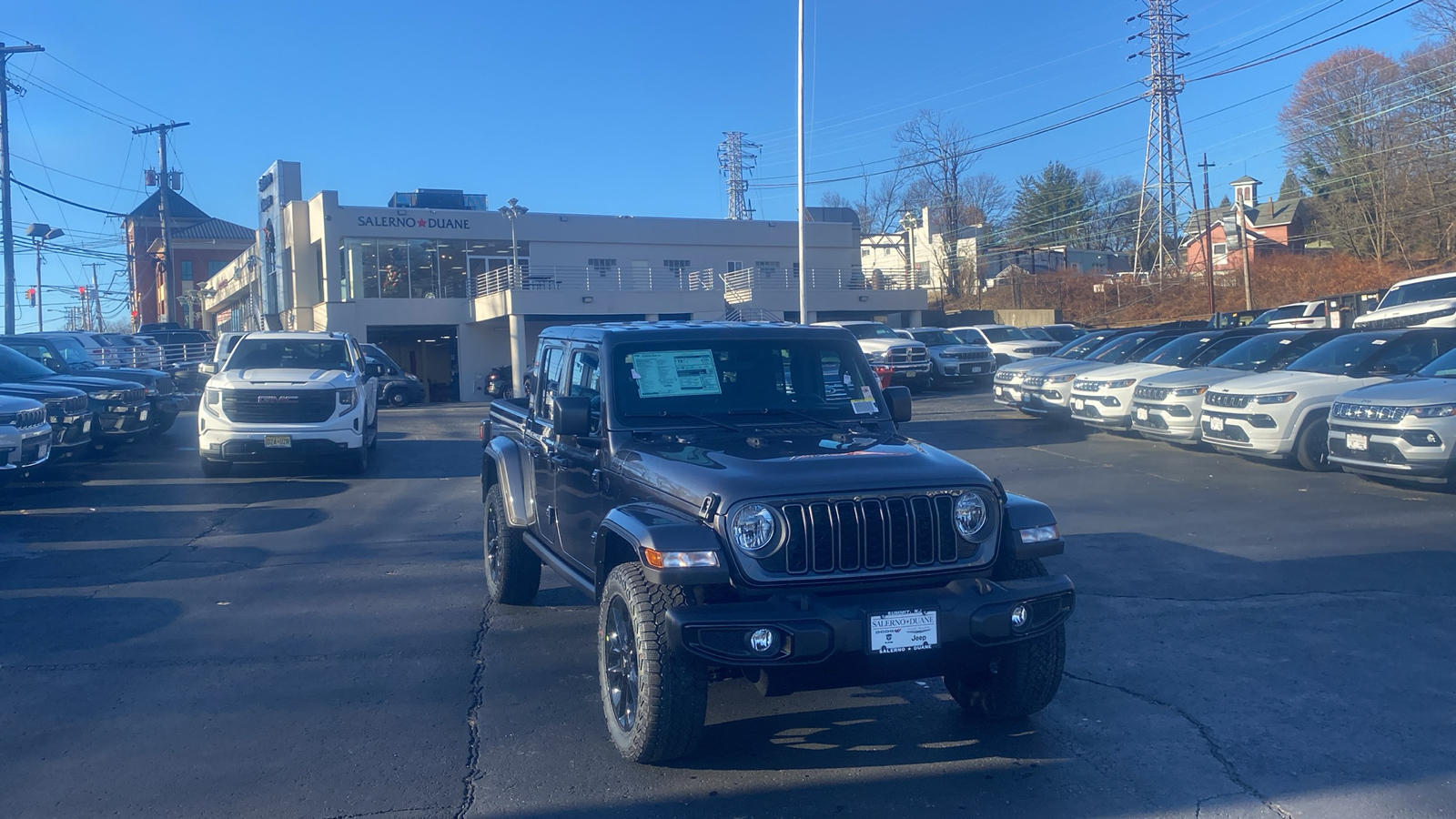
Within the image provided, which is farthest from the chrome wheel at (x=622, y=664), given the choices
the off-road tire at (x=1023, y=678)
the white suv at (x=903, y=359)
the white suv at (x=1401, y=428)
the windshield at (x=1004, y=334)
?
the windshield at (x=1004, y=334)

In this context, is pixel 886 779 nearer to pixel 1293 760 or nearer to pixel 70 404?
pixel 1293 760

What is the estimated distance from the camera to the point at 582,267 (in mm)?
42500

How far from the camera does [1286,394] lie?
12281 millimetres

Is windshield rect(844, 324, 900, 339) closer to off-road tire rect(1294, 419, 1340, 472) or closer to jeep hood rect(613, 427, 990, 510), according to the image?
off-road tire rect(1294, 419, 1340, 472)

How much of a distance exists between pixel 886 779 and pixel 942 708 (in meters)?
0.94

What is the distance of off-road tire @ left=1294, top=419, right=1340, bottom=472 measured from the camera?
12141mm

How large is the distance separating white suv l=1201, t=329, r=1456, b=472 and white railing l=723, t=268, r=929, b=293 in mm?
28250

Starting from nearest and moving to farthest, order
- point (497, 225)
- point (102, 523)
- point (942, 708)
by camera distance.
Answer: point (942, 708) → point (102, 523) → point (497, 225)

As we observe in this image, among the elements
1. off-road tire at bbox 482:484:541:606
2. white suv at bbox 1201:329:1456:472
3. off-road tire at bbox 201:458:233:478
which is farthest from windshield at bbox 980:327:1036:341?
off-road tire at bbox 482:484:541:606

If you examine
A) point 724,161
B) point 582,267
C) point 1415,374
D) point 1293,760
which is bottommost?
point 1293,760

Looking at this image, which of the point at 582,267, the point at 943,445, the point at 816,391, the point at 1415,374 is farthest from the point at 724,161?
the point at 816,391

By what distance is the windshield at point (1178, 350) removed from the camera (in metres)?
16.2

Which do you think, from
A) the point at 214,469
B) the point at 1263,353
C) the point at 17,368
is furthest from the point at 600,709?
the point at 17,368

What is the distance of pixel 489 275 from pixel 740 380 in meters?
36.8
